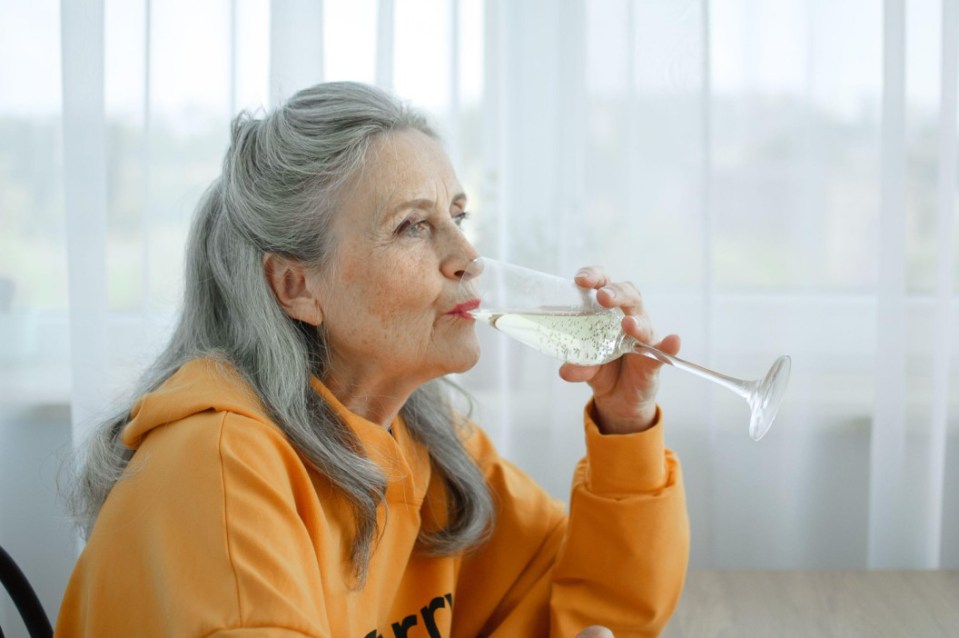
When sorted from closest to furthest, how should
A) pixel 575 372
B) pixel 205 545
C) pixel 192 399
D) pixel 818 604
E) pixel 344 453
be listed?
pixel 205 545 < pixel 192 399 < pixel 344 453 < pixel 575 372 < pixel 818 604

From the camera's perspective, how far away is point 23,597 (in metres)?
1.35

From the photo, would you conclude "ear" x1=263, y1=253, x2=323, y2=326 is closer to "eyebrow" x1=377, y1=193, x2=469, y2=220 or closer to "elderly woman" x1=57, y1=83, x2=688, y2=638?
"elderly woman" x1=57, y1=83, x2=688, y2=638

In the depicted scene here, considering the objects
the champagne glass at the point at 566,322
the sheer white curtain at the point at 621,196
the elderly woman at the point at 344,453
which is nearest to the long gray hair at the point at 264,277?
the elderly woman at the point at 344,453

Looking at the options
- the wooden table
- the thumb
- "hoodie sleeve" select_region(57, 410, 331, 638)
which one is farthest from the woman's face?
the wooden table

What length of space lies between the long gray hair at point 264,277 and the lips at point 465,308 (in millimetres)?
175

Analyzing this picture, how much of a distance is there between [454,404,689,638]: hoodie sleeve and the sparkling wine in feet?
0.73

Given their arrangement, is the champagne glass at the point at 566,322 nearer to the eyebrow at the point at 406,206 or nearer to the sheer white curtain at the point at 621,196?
the eyebrow at the point at 406,206

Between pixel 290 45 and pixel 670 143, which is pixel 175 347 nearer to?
pixel 290 45

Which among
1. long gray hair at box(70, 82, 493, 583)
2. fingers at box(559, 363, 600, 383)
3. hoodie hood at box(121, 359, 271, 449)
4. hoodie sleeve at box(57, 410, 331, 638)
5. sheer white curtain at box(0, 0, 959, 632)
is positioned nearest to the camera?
hoodie sleeve at box(57, 410, 331, 638)

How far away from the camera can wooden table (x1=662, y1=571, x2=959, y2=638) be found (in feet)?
4.56

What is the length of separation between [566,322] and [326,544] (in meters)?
0.38

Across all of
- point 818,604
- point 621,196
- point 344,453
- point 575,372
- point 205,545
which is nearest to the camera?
point 205,545

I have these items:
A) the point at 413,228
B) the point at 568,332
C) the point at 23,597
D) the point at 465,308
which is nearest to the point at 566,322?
the point at 568,332

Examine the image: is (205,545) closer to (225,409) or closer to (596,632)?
(225,409)
